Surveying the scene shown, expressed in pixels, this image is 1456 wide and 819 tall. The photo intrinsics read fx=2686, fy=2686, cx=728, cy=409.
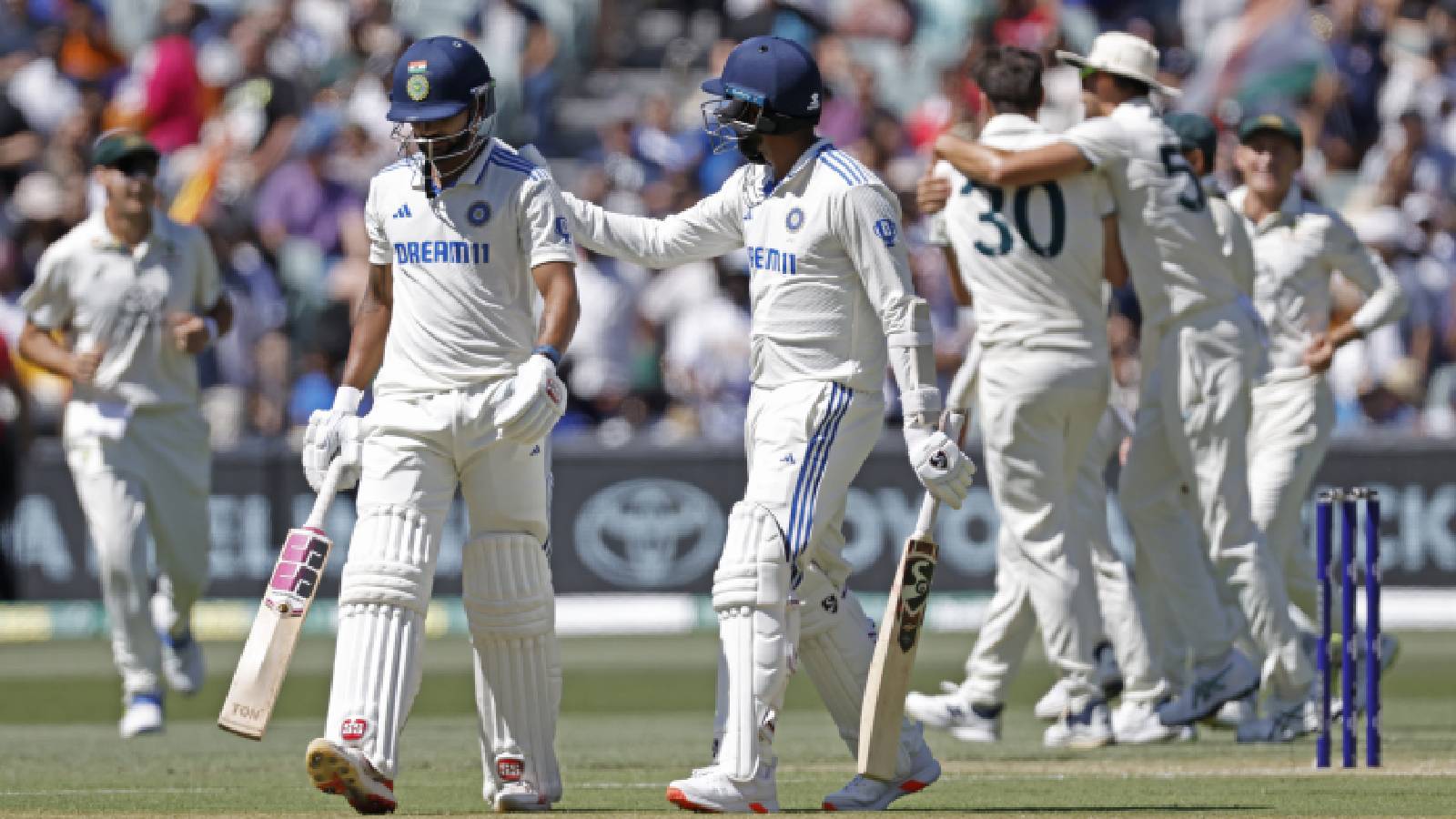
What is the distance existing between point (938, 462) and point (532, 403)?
105cm

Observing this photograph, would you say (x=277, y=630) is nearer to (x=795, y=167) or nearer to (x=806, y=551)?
(x=806, y=551)

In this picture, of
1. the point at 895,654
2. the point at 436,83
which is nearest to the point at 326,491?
the point at 436,83

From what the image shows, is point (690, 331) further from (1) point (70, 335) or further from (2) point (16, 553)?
(1) point (70, 335)

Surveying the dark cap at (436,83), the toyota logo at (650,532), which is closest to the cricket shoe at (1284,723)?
the dark cap at (436,83)

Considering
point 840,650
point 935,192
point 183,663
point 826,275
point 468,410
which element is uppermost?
point 935,192

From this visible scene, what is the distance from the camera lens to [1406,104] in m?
18.8

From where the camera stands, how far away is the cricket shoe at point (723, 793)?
22.1ft

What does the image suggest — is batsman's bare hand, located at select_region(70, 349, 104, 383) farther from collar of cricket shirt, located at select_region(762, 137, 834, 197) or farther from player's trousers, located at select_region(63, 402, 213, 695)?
collar of cricket shirt, located at select_region(762, 137, 834, 197)

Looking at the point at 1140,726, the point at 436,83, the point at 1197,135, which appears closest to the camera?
the point at 436,83

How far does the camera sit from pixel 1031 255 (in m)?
9.32

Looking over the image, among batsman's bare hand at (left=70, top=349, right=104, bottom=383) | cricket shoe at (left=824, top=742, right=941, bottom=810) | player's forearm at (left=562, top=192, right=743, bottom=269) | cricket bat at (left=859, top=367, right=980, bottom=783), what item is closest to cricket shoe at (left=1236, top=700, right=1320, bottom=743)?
cricket shoe at (left=824, top=742, right=941, bottom=810)

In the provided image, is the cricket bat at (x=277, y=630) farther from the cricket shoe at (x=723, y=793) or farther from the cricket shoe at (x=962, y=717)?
the cricket shoe at (x=962, y=717)

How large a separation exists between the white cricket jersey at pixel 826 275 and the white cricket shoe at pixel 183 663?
5.13 m

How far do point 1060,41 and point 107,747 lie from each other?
10.8 meters
